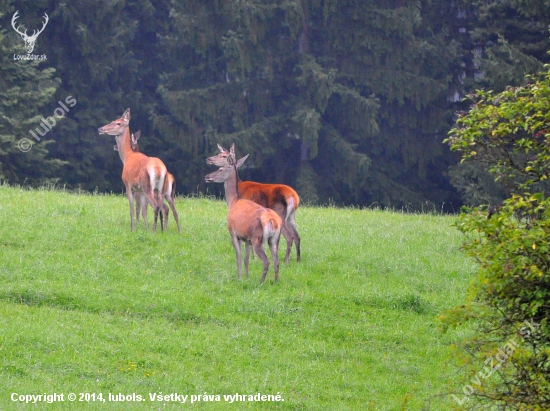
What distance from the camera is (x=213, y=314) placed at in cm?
1062

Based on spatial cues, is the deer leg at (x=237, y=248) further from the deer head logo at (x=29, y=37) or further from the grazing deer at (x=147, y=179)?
the deer head logo at (x=29, y=37)

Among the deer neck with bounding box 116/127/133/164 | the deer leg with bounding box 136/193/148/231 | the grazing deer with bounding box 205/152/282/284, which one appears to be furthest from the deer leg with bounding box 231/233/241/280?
the deer neck with bounding box 116/127/133/164

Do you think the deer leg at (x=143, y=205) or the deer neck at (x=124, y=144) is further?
the deer neck at (x=124, y=144)

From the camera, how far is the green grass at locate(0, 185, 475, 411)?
28.7 feet

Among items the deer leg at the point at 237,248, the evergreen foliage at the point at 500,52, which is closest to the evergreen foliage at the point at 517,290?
the deer leg at the point at 237,248

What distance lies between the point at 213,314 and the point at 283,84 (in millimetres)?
22224

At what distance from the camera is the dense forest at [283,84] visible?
99.1 ft

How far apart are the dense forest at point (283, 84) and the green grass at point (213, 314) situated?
15.4m

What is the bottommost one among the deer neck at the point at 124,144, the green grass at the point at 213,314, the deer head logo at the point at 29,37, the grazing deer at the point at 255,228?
the green grass at the point at 213,314

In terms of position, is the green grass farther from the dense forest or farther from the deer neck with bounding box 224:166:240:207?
the dense forest

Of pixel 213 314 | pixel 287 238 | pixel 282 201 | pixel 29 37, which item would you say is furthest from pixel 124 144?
pixel 29 37

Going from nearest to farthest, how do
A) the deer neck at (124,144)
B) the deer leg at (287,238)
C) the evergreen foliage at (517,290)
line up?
the evergreen foliage at (517,290) → the deer leg at (287,238) → the deer neck at (124,144)

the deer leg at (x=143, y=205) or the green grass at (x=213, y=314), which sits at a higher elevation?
the deer leg at (x=143, y=205)

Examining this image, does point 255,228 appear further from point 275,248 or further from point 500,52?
point 500,52
